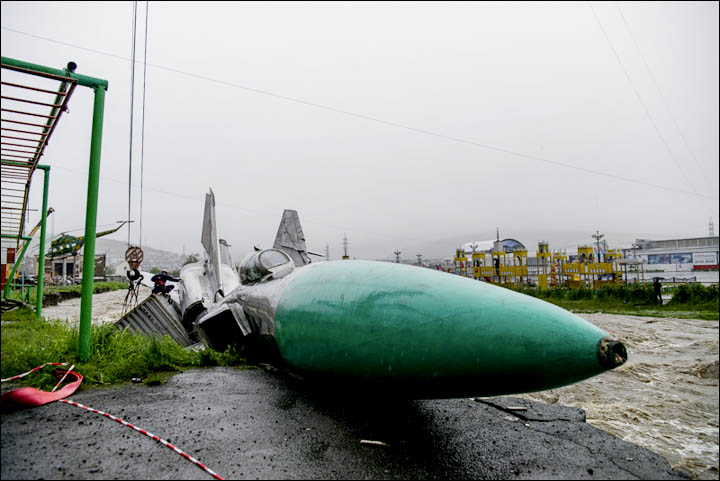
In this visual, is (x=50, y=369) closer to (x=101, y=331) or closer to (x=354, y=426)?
(x=101, y=331)

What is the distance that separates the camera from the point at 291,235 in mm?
8641

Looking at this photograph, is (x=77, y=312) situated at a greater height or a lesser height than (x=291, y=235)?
lesser

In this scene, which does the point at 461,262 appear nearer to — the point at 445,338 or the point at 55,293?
the point at 55,293

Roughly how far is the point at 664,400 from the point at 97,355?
795cm

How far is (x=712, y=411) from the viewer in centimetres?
562

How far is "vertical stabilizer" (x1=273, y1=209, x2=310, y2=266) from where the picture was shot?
8.54 meters

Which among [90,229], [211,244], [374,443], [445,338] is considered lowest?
[374,443]

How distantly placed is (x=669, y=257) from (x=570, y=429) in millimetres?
25269

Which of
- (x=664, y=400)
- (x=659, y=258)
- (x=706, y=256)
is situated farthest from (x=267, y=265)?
(x=659, y=258)

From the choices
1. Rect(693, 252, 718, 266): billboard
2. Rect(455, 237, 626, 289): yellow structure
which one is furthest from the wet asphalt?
Rect(455, 237, 626, 289): yellow structure

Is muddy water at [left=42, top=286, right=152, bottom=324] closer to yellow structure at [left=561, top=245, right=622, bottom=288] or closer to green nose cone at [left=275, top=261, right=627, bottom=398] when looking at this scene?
green nose cone at [left=275, top=261, right=627, bottom=398]

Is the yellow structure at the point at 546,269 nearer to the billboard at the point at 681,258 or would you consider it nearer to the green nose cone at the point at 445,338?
the billboard at the point at 681,258

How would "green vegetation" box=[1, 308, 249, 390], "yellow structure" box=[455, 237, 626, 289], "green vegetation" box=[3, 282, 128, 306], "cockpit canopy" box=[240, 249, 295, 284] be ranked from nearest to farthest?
1. "green vegetation" box=[1, 308, 249, 390]
2. "cockpit canopy" box=[240, 249, 295, 284]
3. "green vegetation" box=[3, 282, 128, 306]
4. "yellow structure" box=[455, 237, 626, 289]

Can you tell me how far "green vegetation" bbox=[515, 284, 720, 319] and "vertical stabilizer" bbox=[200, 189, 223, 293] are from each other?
680 inches
